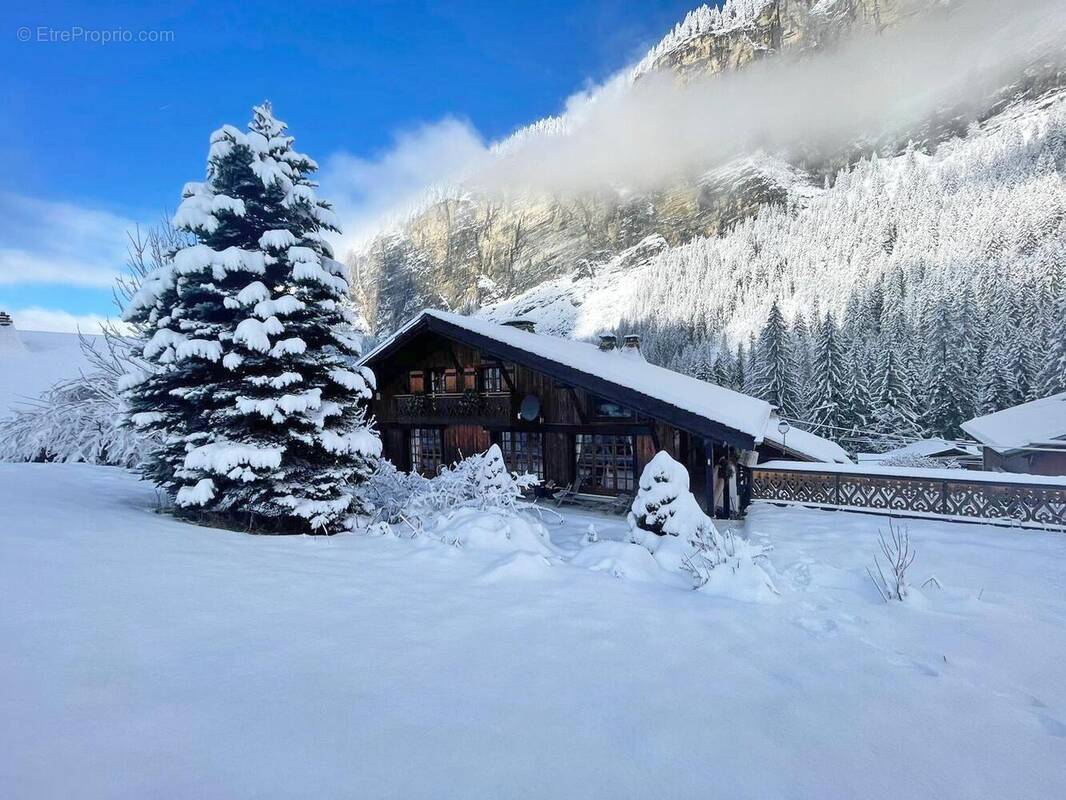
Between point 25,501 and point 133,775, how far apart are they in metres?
8.16

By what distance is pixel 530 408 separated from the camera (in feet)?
52.7

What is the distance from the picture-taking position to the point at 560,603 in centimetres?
550

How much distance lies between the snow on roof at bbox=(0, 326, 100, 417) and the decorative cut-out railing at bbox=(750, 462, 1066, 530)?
24.4 m

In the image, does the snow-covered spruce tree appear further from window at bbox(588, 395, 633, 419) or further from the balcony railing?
window at bbox(588, 395, 633, 419)

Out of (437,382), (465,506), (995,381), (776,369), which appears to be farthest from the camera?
(776,369)

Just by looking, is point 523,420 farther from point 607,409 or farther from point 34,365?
point 34,365

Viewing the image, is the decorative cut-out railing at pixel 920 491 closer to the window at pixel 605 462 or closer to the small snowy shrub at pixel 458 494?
the window at pixel 605 462

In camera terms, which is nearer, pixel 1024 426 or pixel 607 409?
pixel 607 409

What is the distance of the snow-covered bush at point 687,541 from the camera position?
6133mm

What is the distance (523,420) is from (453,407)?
2.96 meters

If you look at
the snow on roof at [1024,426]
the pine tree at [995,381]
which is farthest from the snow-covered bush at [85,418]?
the pine tree at [995,381]

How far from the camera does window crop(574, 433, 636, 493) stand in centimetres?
1505

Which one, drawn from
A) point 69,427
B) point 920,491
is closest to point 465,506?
point 920,491

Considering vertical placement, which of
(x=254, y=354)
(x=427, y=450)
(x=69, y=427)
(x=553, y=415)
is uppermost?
(x=254, y=354)
